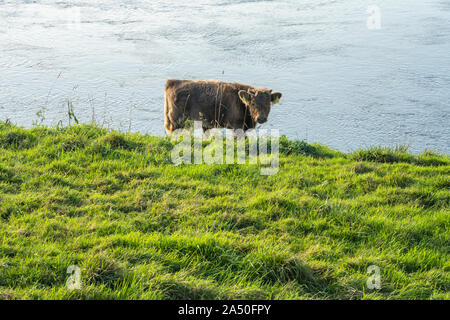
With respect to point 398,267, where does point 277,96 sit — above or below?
above

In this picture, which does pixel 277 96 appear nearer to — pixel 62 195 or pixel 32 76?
pixel 62 195

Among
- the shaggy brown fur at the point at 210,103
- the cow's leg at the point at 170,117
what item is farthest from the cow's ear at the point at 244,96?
the cow's leg at the point at 170,117

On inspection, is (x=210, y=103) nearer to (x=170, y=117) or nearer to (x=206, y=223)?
(x=170, y=117)

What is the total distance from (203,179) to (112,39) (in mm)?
11002

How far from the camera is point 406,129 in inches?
379

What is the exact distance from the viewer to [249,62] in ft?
44.2

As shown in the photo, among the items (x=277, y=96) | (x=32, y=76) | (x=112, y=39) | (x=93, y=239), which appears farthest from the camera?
(x=112, y=39)

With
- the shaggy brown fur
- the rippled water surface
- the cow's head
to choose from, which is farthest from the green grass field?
the shaggy brown fur

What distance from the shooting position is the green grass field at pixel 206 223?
141 inches

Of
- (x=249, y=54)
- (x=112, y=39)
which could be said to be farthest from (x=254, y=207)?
(x=112, y=39)

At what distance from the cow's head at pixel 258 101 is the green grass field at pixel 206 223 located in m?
1.89

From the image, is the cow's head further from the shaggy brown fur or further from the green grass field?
the green grass field

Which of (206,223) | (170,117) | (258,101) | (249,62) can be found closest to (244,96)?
(258,101)

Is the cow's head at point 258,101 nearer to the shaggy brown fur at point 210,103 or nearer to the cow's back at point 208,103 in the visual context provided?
the shaggy brown fur at point 210,103
